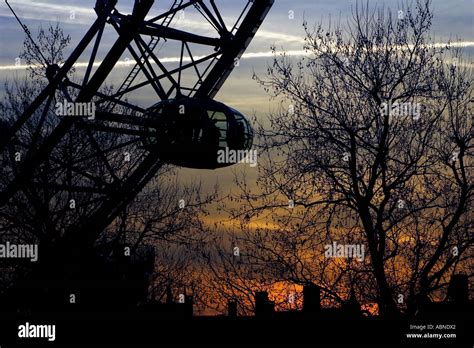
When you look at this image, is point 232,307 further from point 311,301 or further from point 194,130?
point 311,301

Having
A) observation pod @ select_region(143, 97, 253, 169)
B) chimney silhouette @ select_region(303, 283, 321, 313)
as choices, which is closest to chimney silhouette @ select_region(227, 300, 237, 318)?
observation pod @ select_region(143, 97, 253, 169)

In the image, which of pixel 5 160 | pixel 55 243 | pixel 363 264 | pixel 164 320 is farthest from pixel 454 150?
pixel 5 160

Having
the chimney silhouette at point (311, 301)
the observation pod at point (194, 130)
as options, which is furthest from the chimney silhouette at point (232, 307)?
the chimney silhouette at point (311, 301)

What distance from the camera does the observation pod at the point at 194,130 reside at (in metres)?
28.1

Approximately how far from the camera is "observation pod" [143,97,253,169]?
92.3 feet

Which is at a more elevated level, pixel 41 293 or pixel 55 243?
pixel 55 243

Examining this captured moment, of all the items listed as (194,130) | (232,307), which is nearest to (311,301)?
→ (232,307)

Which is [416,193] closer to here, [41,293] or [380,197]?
[380,197]

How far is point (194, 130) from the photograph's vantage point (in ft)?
92.5

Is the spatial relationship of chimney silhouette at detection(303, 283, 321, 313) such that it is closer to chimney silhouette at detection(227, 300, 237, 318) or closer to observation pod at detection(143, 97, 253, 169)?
chimney silhouette at detection(227, 300, 237, 318)

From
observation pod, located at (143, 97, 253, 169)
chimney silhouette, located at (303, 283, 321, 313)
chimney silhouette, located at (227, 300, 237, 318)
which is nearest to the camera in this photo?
→ chimney silhouette, located at (303, 283, 321, 313)

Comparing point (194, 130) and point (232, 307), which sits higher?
point (194, 130)

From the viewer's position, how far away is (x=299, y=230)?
24.1m

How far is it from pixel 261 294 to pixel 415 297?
4905 millimetres
